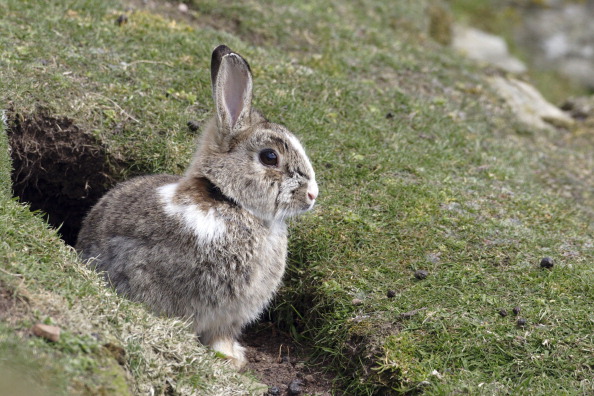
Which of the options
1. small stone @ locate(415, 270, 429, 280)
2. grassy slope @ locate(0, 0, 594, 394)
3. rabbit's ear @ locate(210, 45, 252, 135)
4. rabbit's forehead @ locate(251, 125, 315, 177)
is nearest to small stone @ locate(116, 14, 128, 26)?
grassy slope @ locate(0, 0, 594, 394)

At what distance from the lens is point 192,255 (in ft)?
17.6

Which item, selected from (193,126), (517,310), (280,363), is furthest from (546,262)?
(193,126)

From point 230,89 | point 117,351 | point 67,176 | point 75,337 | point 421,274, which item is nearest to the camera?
point 75,337

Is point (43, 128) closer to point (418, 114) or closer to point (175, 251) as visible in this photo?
point (175, 251)

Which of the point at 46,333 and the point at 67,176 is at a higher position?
the point at 46,333

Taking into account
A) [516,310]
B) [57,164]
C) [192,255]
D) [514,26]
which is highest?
[514,26]

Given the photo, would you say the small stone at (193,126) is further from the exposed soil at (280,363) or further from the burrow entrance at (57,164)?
the exposed soil at (280,363)

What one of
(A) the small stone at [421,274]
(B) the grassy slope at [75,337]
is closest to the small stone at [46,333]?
(B) the grassy slope at [75,337]

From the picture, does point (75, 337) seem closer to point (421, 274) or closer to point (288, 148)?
point (288, 148)

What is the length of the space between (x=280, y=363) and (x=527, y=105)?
703 cm

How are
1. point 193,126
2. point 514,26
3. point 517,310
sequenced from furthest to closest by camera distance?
point 514,26 → point 193,126 → point 517,310

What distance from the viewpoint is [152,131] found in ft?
23.5

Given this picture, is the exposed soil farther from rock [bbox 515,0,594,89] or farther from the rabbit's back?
rock [bbox 515,0,594,89]

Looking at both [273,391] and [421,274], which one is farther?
[421,274]
